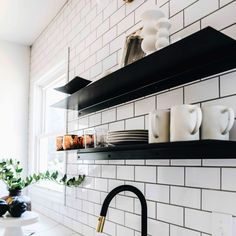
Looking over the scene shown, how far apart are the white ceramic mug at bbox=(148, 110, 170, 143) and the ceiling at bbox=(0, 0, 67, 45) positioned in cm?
185

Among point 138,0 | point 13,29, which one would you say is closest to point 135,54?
point 138,0

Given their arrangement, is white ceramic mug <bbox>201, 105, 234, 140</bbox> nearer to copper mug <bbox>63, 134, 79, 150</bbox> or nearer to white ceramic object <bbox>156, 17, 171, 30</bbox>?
white ceramic object <bbox>156, 17, 171, 30</bbox>

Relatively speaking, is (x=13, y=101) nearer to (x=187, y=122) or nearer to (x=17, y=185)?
(x=17, y=185)

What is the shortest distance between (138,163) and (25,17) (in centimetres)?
202

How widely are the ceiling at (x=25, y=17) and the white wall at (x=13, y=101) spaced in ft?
0.59

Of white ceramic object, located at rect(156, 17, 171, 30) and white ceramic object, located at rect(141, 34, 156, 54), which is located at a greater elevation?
white ceramic object, located at rect(156, 17, 171, 30)

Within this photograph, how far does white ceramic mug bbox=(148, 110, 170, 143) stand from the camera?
3.29ft

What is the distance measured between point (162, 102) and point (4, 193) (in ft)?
7.97

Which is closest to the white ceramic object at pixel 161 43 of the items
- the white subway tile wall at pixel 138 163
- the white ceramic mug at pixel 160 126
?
the white subway tile wall at pixel 138 163

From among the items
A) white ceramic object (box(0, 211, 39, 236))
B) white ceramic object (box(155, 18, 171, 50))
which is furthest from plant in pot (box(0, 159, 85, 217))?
white ceramic object (box(155, 18, 171, 50))

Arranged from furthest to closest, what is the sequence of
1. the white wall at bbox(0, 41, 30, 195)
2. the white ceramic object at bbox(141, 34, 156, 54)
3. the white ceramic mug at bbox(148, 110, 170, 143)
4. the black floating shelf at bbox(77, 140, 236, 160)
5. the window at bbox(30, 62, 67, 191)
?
the white wall at bbox(0, 41, 30, 195), the window at bbox(30, 62, 67, 191), the white ceramic object at bbox(141, 34, 156, 54), the white ceramic mug at bbox(148, 110, 170, 143), the black floating shelf at bbox(77, 140, 236, 160)

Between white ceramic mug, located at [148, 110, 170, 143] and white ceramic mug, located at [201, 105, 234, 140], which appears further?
white ceramic mug, located at [148, 110, 170, 143]

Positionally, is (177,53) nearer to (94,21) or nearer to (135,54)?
(135,54)

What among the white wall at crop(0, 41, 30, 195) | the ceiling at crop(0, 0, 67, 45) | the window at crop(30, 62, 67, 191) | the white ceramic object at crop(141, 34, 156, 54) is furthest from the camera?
the white wall at crop(0, 41, 30, 195)
